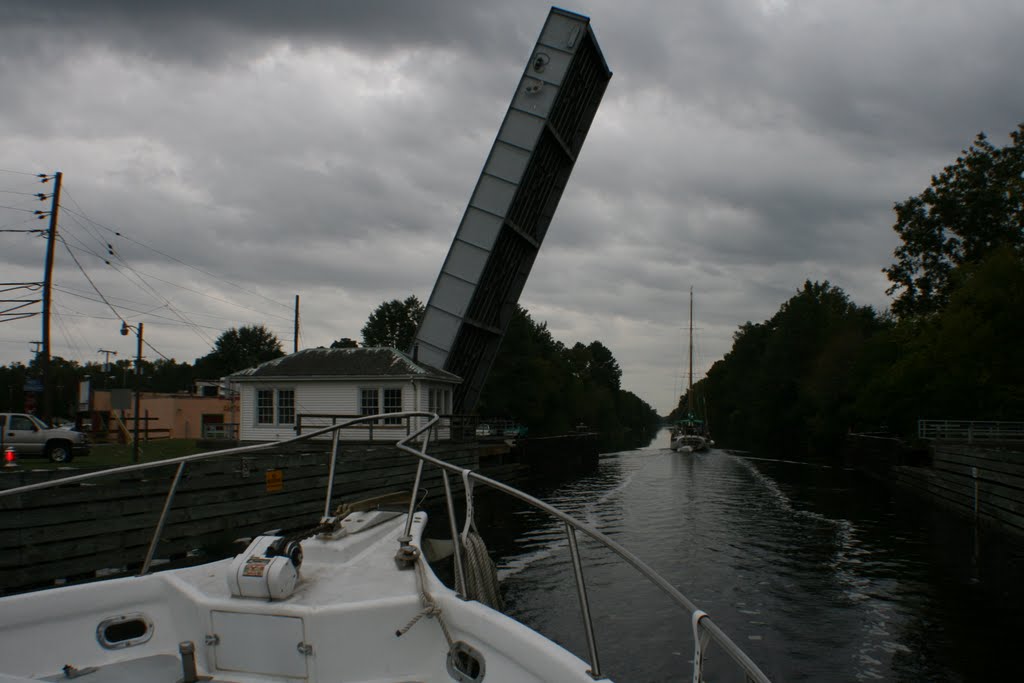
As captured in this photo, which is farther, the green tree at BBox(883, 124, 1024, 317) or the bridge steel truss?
the green tree at BBox(883, 124, 1024, 317)

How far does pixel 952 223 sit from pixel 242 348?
7738 centimetres

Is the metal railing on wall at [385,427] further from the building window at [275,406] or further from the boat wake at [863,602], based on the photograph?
the boat wake at [863,602]

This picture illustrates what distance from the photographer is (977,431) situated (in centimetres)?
2930

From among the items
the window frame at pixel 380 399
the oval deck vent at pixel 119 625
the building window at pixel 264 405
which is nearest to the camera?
the oval deck vent at pixel 119 625

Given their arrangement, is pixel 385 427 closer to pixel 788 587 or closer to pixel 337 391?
pixel 337 391

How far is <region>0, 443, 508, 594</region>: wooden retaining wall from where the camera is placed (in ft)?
27.9

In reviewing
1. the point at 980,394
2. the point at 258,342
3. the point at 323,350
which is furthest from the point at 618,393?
the point at 323,350

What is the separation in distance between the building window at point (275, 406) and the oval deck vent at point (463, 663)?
23192 mm

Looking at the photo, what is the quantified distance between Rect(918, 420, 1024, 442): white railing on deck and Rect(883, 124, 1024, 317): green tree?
9.44m

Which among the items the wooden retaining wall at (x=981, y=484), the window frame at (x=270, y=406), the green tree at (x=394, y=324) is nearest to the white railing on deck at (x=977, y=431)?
the wooden retaining wall at (x=981, y=484)

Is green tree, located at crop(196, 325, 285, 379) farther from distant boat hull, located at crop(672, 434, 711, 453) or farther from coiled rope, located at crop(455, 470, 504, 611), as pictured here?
coiled rope, located at crop(455, 470, 504, 611)

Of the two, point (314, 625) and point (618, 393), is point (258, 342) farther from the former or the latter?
point (314, 625)

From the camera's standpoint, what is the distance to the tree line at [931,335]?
2777 centimetres

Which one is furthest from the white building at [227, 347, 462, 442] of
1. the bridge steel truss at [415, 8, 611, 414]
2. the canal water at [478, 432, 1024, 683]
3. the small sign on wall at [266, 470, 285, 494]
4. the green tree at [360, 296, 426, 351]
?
the green tree at [360, 296, 426, 351]
